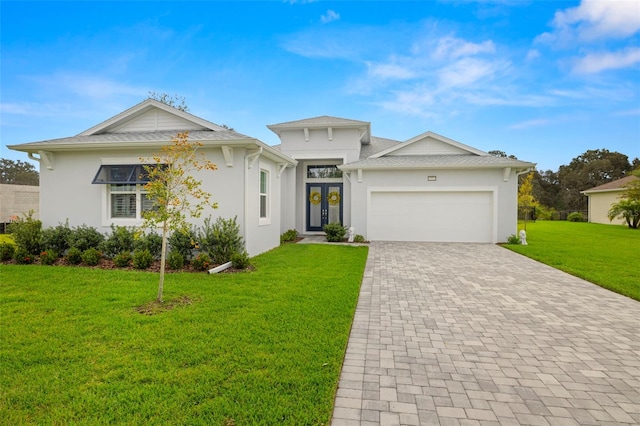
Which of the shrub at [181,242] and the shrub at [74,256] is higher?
the shrub at [181,242]

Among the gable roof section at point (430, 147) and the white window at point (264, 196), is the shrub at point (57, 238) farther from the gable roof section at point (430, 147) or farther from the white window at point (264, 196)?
the gable roof section at point (430, 147)

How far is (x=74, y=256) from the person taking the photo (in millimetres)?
8062

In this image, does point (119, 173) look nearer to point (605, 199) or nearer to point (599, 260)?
point (599, 260)

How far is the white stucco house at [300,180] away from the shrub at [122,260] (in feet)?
4.70

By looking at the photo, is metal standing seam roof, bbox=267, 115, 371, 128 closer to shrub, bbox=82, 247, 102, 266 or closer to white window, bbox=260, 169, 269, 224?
white window, bbox=260, 169, 269, 224

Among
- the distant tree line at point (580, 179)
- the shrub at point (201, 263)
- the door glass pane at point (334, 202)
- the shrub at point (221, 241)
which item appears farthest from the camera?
the distant tree line at point (580, 179)

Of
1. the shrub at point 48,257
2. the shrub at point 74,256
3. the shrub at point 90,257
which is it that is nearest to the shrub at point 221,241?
the shrub at point 90,257

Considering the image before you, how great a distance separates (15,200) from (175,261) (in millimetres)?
22254

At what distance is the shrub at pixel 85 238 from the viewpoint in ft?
28.1

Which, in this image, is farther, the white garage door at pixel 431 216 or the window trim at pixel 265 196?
the white garage door at pixel 431 216

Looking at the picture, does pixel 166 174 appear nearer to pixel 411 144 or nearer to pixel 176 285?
pixel 176 285

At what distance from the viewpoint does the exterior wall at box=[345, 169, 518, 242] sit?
1265 cm

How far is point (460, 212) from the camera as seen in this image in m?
13.1

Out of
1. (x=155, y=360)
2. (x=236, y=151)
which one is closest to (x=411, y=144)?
(x=236, y=151)
